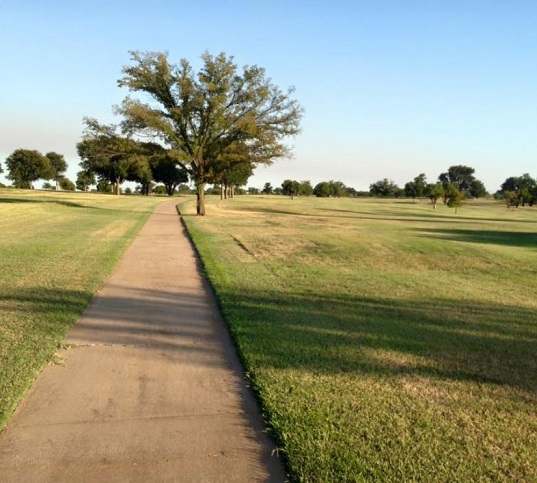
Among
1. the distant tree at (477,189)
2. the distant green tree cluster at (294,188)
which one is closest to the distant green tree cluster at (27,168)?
the distant green tree cluster at (294,188)

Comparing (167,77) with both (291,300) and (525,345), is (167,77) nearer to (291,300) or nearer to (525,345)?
(291,300)

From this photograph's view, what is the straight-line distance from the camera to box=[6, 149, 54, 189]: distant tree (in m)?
100

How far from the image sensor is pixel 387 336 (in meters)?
5.73

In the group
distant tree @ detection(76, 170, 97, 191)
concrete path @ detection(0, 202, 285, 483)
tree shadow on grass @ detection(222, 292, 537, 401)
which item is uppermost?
distant tree @ detection(76, 170, 97, 191)

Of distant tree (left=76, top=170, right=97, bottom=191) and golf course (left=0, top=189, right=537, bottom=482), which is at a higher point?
distant tree (left=76, top=170, right=97, bottom=191)

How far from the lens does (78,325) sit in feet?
19.2

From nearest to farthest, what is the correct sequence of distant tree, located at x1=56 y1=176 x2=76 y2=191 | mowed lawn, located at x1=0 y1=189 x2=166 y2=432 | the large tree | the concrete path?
the concrete path
mowed lawn, located at x1=0 y1=189 x2=166 y2=432
the large tree
distant tree, located at x1=56 y1=176 x2=76 y2=191

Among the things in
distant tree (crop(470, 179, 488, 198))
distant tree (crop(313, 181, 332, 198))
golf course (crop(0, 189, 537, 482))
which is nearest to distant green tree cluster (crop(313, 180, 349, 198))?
distant tree (crop(313, 181, 332, 198))

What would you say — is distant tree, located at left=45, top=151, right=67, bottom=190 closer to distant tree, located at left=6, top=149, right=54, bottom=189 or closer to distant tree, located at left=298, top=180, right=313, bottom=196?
distant tree, located at left=6, top=149, right=54, bottom=189

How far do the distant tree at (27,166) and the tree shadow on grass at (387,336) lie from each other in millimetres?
106953

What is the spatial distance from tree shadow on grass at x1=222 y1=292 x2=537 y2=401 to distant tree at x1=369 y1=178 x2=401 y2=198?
136629 mm

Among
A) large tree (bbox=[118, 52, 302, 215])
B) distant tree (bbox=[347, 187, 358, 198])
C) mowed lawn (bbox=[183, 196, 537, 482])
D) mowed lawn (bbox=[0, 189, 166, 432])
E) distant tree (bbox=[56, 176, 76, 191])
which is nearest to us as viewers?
mowed lawn (bbox=[183, 196, 537, 482])

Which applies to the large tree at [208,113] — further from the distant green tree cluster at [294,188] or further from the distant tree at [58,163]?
the distant tree at [58,163]

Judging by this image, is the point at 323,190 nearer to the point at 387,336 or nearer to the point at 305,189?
the point at 305,189
